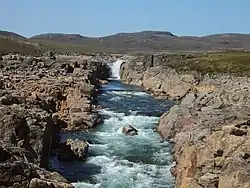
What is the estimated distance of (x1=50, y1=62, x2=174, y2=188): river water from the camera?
92.5 ft

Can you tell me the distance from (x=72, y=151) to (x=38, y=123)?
14.1 ft

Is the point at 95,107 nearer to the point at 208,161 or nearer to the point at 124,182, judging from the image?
the point at 124,182

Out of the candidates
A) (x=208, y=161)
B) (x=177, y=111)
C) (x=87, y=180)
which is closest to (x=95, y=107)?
(x=177, y=111)

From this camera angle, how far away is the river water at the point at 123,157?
28.2 metres

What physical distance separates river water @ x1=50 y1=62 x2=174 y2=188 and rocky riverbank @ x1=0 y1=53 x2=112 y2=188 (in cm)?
148

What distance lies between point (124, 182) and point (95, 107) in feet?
83.4

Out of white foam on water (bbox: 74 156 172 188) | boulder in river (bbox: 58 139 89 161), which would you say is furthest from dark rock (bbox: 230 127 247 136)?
boulder in river (bbox: 58 139 89 161)

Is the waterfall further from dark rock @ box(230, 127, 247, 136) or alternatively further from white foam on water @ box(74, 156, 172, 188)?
dark rock @ box(230, 127, 247, 136)

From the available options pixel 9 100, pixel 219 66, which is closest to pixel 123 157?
pixel 9 100

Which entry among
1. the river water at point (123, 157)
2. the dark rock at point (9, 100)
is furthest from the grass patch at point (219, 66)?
the dark rock at point (9, 100)

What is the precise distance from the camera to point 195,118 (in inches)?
1516

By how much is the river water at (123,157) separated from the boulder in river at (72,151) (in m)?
0.64

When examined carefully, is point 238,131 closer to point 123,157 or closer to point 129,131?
point 123,157

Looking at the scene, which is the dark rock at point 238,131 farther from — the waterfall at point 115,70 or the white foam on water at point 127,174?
the waterfall at point 115,70
